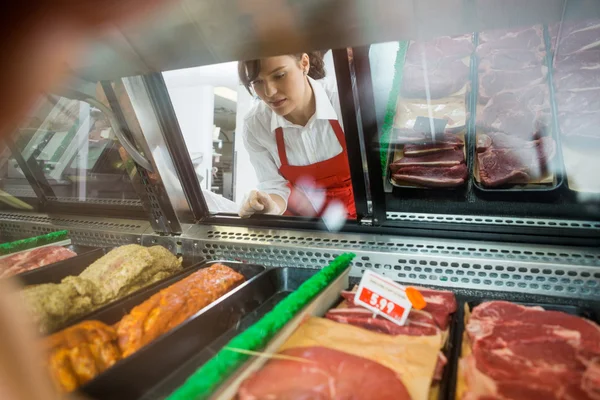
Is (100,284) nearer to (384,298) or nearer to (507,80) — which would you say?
(384,298)

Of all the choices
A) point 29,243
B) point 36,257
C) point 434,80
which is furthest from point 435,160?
point 29,243

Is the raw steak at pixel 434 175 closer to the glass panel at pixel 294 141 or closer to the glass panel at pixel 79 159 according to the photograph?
the glass panel at pixel 294 141

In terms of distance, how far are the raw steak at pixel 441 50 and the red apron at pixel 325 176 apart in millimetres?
616

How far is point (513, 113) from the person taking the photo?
81.1 inches

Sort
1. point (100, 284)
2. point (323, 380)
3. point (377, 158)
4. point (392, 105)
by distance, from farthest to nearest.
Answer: point (392, 105) → point (377, 158) → point (100, 284) → point (323, 380)

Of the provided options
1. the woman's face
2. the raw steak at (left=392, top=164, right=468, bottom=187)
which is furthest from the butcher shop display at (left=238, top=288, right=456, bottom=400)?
the woman's face

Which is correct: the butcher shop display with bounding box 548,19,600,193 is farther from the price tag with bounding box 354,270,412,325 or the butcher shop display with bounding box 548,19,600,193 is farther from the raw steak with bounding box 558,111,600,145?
the price tag with bounding box 354,270,412,325

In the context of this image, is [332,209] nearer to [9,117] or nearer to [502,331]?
[502,331]

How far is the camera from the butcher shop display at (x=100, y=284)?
1.30 m

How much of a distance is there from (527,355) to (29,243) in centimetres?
225

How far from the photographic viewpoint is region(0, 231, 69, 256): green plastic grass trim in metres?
1.98

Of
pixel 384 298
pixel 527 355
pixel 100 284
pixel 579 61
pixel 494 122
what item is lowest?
pixel 527 355

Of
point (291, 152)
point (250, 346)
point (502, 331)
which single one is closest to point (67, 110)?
point (291, 152)

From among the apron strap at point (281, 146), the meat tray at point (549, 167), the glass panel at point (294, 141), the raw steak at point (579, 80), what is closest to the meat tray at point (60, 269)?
the glass panel at point (294, 141)
